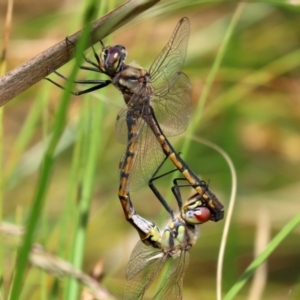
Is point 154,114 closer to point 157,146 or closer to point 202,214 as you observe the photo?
point 157,146

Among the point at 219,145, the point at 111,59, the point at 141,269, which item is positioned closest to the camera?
the point at 111,59

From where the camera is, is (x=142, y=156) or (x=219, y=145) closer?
(x=142, y=156)

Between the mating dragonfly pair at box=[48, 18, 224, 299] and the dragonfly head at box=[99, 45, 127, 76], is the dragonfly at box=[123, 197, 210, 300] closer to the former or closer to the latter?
the mating dragonfly pair at box=[48, 18, 224, 299]

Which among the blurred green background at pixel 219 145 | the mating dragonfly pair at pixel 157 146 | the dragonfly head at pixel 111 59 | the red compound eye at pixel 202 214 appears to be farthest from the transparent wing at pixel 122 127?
the blurred green background at pixel 219 145

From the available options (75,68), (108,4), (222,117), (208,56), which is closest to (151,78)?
(108,4)

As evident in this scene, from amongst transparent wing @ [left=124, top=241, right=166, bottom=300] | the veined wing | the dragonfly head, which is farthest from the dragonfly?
the dragonfly head

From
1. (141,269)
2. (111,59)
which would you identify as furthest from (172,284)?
(111,59)
